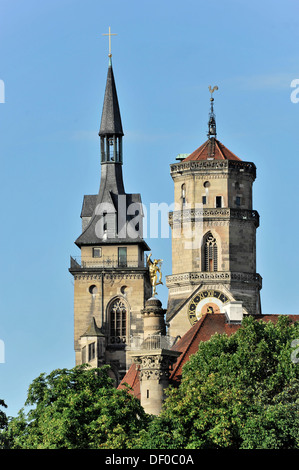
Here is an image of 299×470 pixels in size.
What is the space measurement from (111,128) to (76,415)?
69.2 metres

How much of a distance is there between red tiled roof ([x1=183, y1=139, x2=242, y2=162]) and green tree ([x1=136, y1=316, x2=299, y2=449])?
130ft

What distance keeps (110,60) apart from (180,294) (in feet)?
96.0

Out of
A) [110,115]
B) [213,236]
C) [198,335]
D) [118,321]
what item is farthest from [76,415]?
[110,115]

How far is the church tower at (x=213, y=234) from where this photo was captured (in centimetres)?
17225

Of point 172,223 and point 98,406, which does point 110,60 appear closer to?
point 172,223

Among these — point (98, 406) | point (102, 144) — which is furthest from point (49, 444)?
point (102, 144)

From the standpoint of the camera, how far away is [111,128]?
18975 cm

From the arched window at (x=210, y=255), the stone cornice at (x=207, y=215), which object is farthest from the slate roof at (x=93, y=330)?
the arched window at (x=210, y=255)

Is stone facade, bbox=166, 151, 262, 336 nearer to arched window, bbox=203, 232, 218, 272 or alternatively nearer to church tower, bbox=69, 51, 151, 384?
arched window, bbox=203, 232, 218, 272

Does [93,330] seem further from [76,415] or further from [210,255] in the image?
[76,415]

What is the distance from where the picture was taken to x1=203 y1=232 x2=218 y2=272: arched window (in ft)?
572

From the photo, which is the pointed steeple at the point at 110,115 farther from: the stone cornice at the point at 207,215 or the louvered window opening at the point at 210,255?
the louvered window opening at the point at 210,255

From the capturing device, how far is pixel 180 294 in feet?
566
